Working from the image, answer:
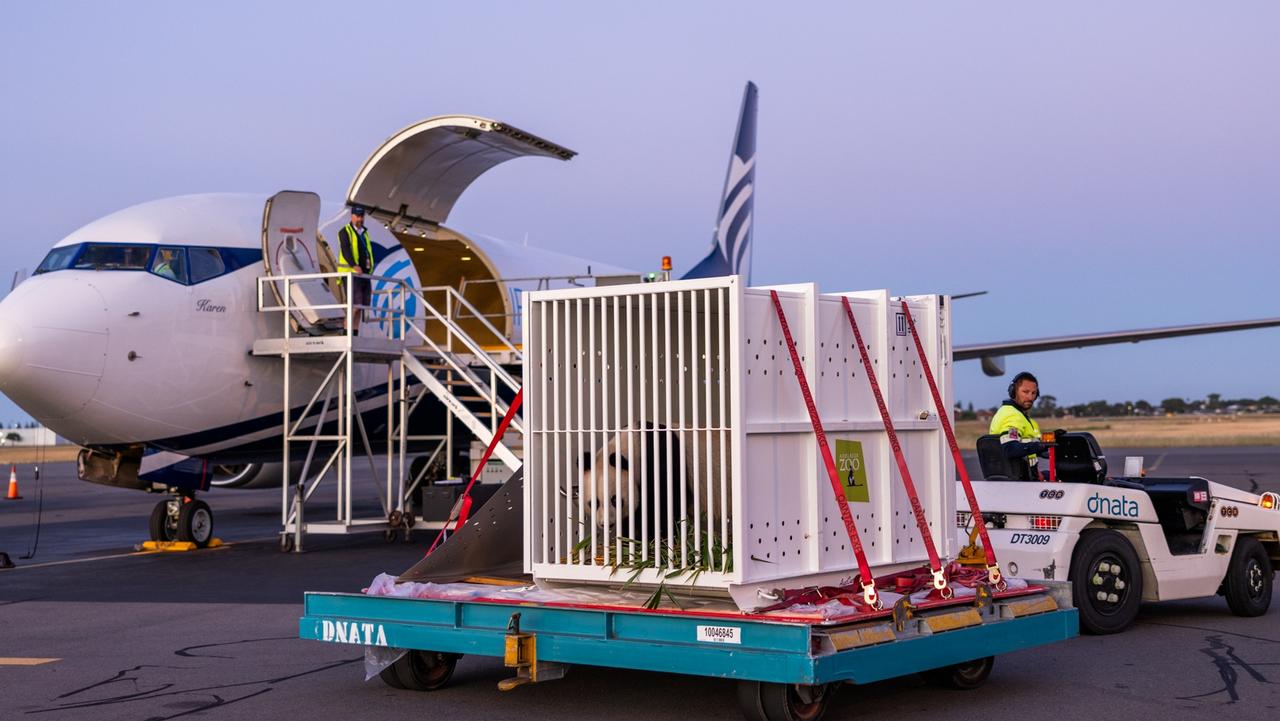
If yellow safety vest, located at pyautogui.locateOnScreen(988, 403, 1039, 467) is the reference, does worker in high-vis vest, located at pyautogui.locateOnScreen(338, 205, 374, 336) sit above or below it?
above

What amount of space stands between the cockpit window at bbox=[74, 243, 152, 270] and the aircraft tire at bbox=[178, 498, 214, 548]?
118 inches

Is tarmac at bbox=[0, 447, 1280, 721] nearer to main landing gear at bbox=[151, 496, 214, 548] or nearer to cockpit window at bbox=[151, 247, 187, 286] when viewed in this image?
main landing gear at bbox=[151, 496, 214, 548]

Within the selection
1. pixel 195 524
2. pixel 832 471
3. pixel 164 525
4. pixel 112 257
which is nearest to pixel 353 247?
pixel 112 257

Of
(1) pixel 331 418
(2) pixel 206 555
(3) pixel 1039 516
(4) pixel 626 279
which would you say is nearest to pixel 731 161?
(4) pixel 626 279

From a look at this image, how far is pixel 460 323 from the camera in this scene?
2041cm

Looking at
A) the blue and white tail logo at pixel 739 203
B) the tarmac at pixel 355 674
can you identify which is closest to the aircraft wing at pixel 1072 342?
the blue and white tail logo at pixel 739 203

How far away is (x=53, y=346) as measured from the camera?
12.4 m

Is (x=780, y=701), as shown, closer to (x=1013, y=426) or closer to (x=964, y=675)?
(x=964, y=675)

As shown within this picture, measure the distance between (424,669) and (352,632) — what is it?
456 millimetres

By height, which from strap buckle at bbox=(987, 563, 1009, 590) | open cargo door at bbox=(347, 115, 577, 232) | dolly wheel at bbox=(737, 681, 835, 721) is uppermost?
open cargo door at bbox=(347, 115, 577, 232)

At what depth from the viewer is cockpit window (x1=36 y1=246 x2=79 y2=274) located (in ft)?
44.2

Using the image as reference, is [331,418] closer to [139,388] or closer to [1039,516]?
[139,388]

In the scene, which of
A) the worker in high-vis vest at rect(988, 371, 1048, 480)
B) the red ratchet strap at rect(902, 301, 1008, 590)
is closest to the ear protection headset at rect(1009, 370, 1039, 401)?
the worker in high-vis vest at rect(988, 371, 1048, 480)

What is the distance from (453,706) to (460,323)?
47.6ft
